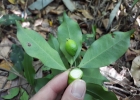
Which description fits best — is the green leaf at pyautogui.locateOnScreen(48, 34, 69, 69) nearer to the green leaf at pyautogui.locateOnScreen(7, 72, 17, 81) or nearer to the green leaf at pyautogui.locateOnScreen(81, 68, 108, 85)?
the green leaf at pyautogui.locateOnScreen(81, 68, 108, 85)

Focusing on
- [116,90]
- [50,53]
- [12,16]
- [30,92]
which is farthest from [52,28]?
[50,53]

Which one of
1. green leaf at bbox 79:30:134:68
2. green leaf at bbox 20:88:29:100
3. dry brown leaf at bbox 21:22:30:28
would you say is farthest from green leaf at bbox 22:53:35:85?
dry brown leaf at bbox 21:22:30:28

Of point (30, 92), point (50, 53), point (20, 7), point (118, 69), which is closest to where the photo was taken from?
point (50, 53)

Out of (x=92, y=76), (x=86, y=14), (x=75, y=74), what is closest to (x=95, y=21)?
(x=86, y=14)

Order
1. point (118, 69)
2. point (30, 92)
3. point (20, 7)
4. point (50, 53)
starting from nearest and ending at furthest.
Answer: point (50, 53), point (30, 92), point (118, 69), point (20, 7)

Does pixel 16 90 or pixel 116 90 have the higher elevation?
pixel 16 90

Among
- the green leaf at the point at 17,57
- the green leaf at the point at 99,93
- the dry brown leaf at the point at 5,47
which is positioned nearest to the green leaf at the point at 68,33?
the green leaf at the point at 99,93

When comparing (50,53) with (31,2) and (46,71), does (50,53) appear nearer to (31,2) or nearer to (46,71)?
(46,71)
